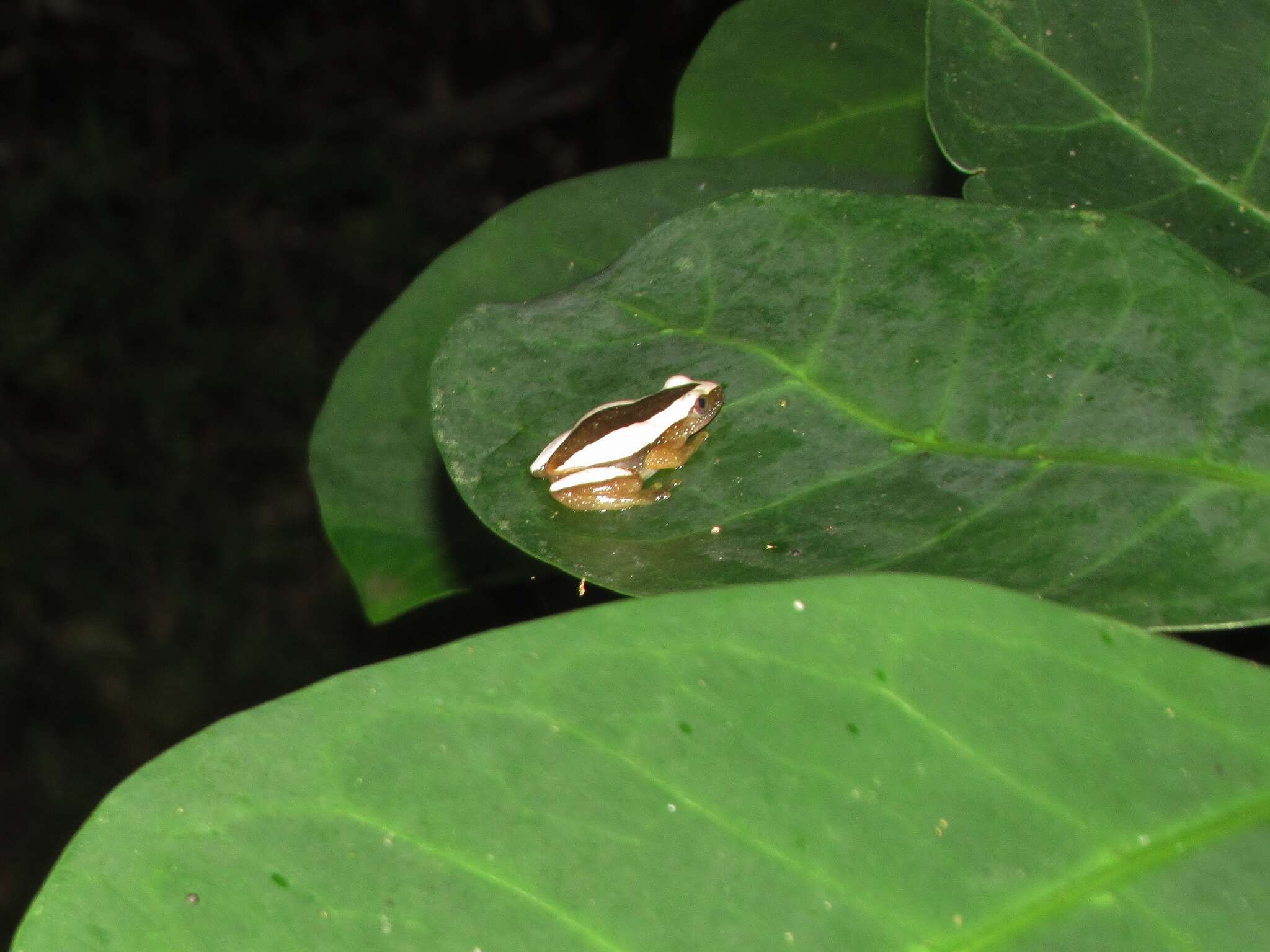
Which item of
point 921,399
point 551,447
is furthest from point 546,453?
point 921,399

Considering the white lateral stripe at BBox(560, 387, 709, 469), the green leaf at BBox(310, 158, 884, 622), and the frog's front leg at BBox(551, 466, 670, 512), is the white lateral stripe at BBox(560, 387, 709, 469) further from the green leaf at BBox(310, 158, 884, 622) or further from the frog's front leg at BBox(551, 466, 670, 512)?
the green leaf at BBox(310, 158, 884, 622)

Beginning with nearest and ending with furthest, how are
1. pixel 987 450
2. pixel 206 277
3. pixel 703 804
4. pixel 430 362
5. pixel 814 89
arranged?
1. pixel 703 804
2. pixel 987 450
3. pixel 430 362
4. pixel 814 89
5. pixel 206 277

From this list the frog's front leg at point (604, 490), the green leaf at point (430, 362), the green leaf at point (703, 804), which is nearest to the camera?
the green leaf at point (703, 804)

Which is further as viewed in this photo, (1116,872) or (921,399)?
(921,399)

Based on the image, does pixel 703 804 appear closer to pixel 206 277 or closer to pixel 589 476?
pixel 589 476

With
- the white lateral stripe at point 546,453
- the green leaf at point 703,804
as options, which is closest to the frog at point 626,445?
the white lateral stripe at point 546,453

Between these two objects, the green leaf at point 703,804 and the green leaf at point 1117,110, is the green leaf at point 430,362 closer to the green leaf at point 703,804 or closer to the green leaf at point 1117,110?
the green leaf at point 1117,110
